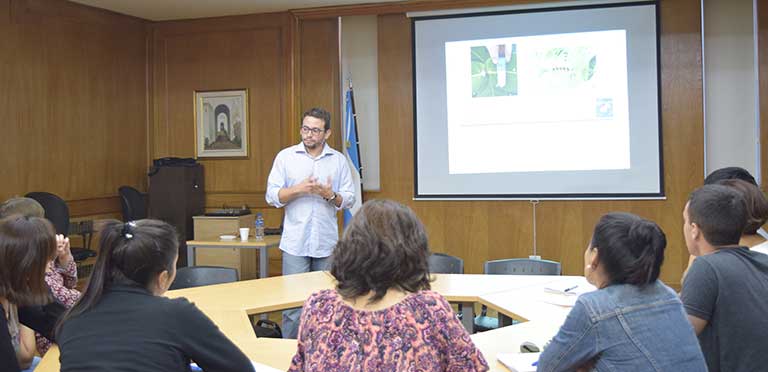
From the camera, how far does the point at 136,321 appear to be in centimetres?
175

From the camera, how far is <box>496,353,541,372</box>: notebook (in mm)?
2162

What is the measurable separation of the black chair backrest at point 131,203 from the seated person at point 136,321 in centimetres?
518

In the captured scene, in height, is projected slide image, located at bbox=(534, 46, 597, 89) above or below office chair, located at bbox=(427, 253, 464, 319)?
above

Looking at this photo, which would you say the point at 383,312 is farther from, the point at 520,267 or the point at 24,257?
the point at 520,267

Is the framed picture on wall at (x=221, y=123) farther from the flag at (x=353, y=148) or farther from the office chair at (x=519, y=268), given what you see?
the office chair at (x=519, y=268)

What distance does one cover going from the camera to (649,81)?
6.15 meters

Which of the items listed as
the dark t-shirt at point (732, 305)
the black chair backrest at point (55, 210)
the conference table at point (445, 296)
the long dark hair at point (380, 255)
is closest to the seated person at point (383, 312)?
the long dark hair at point (380, 255)

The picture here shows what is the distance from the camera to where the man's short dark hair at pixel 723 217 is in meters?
2.14

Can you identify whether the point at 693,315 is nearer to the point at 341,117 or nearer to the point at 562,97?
the point at 562,97

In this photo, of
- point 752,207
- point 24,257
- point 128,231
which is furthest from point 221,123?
point 752,207

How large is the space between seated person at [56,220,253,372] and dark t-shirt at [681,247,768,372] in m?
1.42

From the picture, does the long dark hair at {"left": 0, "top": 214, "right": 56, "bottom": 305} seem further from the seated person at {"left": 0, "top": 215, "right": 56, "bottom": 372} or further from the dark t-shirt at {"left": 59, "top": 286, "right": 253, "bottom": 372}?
the dark t-shirt at {"left": 59, "top": 286, "right": 253, "bottom": 372}

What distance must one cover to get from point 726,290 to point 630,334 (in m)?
0.50

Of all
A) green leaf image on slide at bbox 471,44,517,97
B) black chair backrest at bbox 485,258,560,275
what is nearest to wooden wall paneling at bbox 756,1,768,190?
green leaf image on slide at bbox 471,44,517,97
